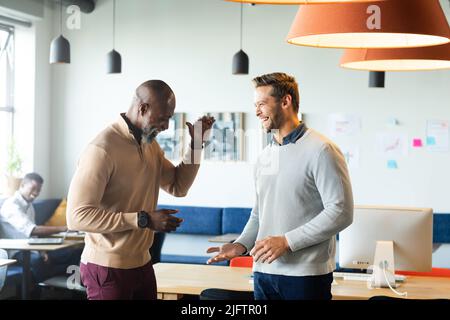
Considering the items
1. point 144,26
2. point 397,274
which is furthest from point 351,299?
point 144,26

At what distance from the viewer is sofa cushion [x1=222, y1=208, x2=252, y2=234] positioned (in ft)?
26.2

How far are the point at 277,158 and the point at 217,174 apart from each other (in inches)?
198

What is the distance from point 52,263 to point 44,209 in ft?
3.16

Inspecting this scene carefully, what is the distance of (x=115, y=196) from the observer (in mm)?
2973

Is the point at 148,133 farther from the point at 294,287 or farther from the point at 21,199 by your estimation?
the point at 21,199

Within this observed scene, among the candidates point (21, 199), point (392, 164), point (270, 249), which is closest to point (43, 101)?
point (21, 199)

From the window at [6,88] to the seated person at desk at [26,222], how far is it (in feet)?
3.59

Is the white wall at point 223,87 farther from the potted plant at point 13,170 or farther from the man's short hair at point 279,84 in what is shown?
the man's short hair at point 279,84

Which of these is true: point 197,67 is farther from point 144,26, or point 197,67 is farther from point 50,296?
point 50,296

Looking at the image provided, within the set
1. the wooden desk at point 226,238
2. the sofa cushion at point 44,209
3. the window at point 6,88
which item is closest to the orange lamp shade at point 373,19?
the wooden desk at point 226,238

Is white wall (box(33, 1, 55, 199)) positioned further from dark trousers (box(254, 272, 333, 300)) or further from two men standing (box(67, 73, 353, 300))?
dark trousers (box(254, 272, 333, 300))

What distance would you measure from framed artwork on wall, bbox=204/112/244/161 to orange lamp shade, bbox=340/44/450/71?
4351 mm

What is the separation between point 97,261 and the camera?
2.96m

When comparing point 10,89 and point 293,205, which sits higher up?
point 10,89
